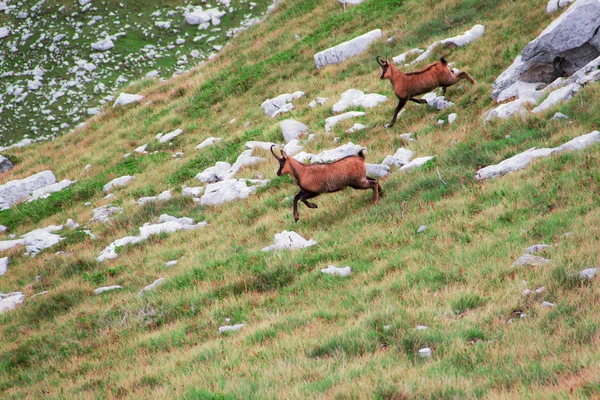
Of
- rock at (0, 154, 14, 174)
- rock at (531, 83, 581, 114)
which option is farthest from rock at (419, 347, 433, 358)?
rock at (0, 154, 14, 174)

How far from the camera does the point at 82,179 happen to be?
19.2 metres

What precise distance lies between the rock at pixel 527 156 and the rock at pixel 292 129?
7084 millimetres

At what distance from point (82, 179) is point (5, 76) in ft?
50.6

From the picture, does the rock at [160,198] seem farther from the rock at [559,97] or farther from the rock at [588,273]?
the rock at [588,273]

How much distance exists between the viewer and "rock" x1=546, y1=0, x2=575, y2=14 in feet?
50.9

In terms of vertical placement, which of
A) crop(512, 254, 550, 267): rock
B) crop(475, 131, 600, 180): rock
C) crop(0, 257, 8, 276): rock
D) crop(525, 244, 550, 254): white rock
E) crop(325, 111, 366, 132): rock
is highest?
crop(512, 254, 550, 267): rock

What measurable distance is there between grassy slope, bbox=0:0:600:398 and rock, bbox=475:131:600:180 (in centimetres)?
31

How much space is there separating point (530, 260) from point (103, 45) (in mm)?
31195

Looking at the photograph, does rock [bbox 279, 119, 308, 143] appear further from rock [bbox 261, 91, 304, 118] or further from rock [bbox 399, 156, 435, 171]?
rock [bbox 399, 156, 435, 171]

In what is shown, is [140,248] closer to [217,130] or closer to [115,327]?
[115,327]

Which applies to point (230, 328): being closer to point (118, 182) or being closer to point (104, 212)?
point (104, 212)

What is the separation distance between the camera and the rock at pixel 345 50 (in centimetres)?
2078

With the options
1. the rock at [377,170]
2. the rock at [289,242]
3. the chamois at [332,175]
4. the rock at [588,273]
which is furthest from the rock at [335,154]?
the rock at [588,273]

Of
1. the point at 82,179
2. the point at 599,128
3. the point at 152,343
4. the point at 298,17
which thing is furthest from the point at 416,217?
the point at 298,17
